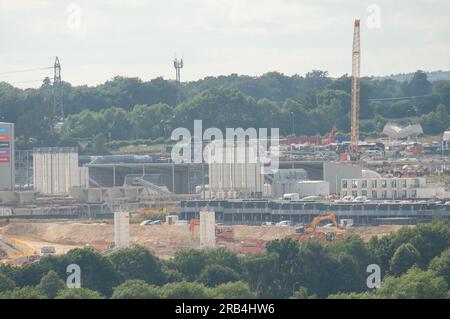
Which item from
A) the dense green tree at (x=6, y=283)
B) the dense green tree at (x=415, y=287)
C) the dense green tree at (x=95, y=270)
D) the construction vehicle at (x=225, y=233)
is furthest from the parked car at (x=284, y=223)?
the dense green tree at (x=6, y=283)

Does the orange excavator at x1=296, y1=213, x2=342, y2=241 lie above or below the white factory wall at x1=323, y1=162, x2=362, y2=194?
below

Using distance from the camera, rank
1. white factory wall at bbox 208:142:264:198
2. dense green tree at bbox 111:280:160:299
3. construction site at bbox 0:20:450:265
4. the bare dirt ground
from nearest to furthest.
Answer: dense green tree at bbox 111:280:160:299 < the bare dirt ground < construction site at bbox 0:20:450:265 < white factory wall at bbox 208:142:264:198

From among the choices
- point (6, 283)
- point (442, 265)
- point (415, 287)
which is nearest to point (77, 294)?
point (6, 283)

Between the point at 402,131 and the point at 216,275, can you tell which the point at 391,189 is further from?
the point at 402,131

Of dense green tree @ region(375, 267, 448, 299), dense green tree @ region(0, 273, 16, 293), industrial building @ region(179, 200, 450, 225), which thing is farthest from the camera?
industrial building @ region(179, 200, 450, 225)

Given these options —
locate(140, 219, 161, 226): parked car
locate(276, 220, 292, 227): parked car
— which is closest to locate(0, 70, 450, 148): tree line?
locate(140, 219, 161, 226): parked car

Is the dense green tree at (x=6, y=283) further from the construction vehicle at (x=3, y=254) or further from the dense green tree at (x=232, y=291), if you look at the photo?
the construction vehicle at (x=3, y=254)

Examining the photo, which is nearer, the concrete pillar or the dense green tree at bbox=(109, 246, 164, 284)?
the dense green tree at bbox=(109, 246, 164, 284)

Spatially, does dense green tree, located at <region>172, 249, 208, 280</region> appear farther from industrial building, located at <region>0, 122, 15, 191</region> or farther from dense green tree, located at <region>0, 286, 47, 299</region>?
industrial building, located at <region>0, 122, 15, 191</region>

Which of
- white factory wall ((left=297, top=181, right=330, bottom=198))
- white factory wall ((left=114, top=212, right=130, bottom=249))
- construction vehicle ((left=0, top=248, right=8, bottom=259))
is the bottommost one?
construction vehicle ((left=0, top=248, right=8, bottom=259))
